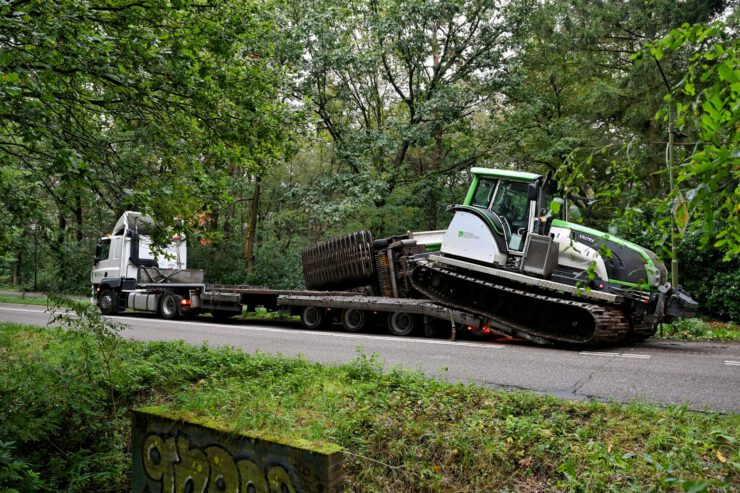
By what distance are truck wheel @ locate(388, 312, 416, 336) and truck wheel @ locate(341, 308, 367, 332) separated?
2.46 ft

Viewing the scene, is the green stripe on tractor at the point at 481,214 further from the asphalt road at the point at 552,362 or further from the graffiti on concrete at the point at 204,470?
the graffiti on concrete at the point at 204,470

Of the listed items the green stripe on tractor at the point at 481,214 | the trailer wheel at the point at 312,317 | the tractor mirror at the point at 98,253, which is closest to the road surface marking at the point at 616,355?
the green stripe on tractor at the point at 481,214

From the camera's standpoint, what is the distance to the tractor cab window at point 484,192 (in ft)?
37.2

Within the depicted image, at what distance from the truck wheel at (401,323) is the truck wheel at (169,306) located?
7694mm

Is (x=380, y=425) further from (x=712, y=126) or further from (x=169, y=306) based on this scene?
(x=169, y=306)

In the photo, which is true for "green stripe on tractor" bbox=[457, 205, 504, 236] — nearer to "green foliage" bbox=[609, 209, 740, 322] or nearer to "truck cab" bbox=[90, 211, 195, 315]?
"green foliage" bbox=[609, 209, 740, 322]

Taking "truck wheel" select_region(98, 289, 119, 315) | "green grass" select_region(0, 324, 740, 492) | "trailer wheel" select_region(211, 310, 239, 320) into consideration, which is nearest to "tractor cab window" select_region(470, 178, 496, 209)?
"green grass" select_region(0, 324, 740, 492)

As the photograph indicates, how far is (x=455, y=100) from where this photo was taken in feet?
58.5

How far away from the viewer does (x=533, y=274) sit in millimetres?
10516

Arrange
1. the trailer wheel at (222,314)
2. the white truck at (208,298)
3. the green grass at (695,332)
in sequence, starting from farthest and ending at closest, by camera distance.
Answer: the trailer wheel at (222,314) < the white truck at (208,298) < the green grass at (695,332)

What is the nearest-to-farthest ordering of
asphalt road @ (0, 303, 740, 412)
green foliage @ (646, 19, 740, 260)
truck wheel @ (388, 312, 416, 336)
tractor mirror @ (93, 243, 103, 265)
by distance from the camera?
green foliage @ (646, 19, 740, 260), asphalt road @ (0, 303, 740, 412), truck wheel @ (388, 312, 416, 336), tractor mirror @ (93, 243, 103, 265)

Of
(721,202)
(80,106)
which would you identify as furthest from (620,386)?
(80,106)

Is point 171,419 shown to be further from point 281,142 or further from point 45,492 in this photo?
point 281,142

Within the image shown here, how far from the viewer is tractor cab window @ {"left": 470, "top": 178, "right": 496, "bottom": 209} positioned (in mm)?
11352
